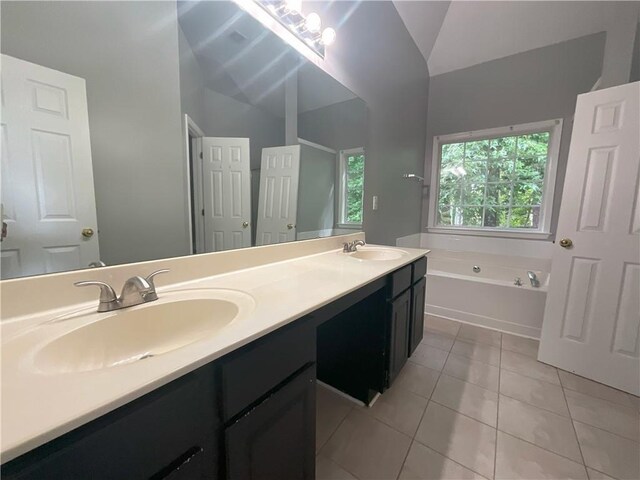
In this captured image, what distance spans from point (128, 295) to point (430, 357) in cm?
190

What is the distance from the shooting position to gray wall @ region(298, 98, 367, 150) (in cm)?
162

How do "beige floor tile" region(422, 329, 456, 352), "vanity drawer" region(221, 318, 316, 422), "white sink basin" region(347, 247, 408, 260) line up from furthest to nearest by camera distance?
"beige floor tile" region(422, 329, 456, 352) < "white sink basin" region(347, 247, 408, 260) < "vanity drawer" region(221, 318, 316, 422)

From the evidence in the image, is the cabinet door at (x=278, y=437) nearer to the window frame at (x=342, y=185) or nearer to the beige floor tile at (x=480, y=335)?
the window frame at (x=342, y=185)

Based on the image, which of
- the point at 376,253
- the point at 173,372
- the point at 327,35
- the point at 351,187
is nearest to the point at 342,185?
the point at 351,187

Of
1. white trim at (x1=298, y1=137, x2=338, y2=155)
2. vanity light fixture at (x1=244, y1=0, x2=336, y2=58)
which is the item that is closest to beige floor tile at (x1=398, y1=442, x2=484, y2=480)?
white trim at (x1=298, y1=137, x2=338, y2=155)

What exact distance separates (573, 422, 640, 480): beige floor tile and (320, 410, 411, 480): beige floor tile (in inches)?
30.6

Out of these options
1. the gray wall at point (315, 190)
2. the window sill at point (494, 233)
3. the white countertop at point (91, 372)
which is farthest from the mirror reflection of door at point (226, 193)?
the window sill at point (494, 233)

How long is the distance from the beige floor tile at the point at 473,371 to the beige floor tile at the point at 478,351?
2.3 inches

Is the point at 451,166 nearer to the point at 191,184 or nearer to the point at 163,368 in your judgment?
the point at 191,184

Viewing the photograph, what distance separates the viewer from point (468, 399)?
1477mm

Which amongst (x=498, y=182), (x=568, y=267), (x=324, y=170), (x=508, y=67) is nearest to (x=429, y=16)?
(x=508, y=67)

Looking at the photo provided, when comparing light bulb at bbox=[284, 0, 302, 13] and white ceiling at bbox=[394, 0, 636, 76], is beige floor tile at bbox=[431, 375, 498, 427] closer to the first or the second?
light bulb at bbox=[284, 0, 302, 13]

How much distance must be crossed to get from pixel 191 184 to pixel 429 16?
3.06 m

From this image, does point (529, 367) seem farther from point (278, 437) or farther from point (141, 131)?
point (141, 131)
